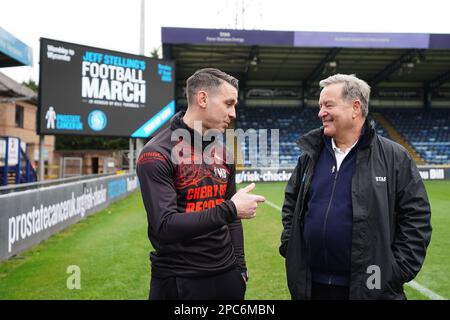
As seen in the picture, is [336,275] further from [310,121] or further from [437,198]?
[310,121]

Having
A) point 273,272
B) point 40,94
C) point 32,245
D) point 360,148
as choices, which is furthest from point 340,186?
point 40,94

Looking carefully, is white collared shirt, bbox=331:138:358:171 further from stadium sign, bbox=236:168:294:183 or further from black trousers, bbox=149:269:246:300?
stadium sign, bbox=236:168:294:183

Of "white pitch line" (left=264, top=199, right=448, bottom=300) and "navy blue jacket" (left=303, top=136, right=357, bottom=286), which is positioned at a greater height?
"navy blue jacket" (left=303, top=136, right=357, bottom=286)

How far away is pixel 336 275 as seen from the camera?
8.26ft

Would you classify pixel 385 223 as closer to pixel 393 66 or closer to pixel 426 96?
pixel 393 66

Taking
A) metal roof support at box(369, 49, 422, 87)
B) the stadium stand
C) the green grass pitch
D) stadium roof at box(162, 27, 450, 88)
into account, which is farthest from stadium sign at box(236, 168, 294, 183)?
the green grass pitch

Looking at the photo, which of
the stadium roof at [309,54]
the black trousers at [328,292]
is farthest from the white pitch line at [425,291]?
the stadium roof at [309,54]

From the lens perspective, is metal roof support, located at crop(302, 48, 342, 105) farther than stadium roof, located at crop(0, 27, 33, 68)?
Yes

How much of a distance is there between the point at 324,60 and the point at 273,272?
23.3 meters

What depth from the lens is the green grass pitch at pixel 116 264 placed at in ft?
15.6

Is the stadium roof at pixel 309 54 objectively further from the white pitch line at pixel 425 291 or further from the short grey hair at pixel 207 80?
the short grey hair at pixel 207 80

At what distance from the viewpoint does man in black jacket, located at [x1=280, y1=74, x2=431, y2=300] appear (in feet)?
7.77

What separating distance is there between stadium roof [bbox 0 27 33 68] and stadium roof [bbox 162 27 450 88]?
10914 mm

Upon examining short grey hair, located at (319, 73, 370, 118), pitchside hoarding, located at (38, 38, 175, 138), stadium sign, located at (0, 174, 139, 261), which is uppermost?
pitchside hoarding, located at (38, 38, 175, 138)
